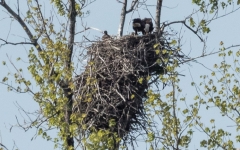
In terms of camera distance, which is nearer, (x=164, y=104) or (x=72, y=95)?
(x=164, y=104)

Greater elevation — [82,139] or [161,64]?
[161,64]

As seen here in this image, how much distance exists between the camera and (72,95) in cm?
2556

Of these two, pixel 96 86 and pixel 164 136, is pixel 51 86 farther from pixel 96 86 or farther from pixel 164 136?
pixel 164 136

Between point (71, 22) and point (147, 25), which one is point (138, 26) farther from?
point (71, 22)

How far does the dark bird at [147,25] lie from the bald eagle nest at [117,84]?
0.64 m

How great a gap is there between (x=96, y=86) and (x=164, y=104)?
200 cm

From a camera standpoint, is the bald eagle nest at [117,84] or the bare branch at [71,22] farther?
the bare branch at [71,22]

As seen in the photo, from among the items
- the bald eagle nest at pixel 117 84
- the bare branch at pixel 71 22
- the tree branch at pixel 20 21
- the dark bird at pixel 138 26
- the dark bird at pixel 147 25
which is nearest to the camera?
the bald eagle nest at pixel 117 84

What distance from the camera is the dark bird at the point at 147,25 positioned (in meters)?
26.2

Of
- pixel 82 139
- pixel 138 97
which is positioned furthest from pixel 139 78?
pixel 82 139

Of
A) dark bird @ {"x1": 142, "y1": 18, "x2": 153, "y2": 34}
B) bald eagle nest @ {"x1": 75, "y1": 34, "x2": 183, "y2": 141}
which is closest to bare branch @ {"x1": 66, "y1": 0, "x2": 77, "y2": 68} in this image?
bald eagle nest @ {"x1": 75, "y1": 34, "x2": 183, "y2": 141}

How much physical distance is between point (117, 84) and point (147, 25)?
1888 millimetres

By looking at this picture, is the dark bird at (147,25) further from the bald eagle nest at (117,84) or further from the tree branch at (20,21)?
the tree branch at (20,21)

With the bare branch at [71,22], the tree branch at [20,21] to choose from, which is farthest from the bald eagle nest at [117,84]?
the tree branch at [20,21]
